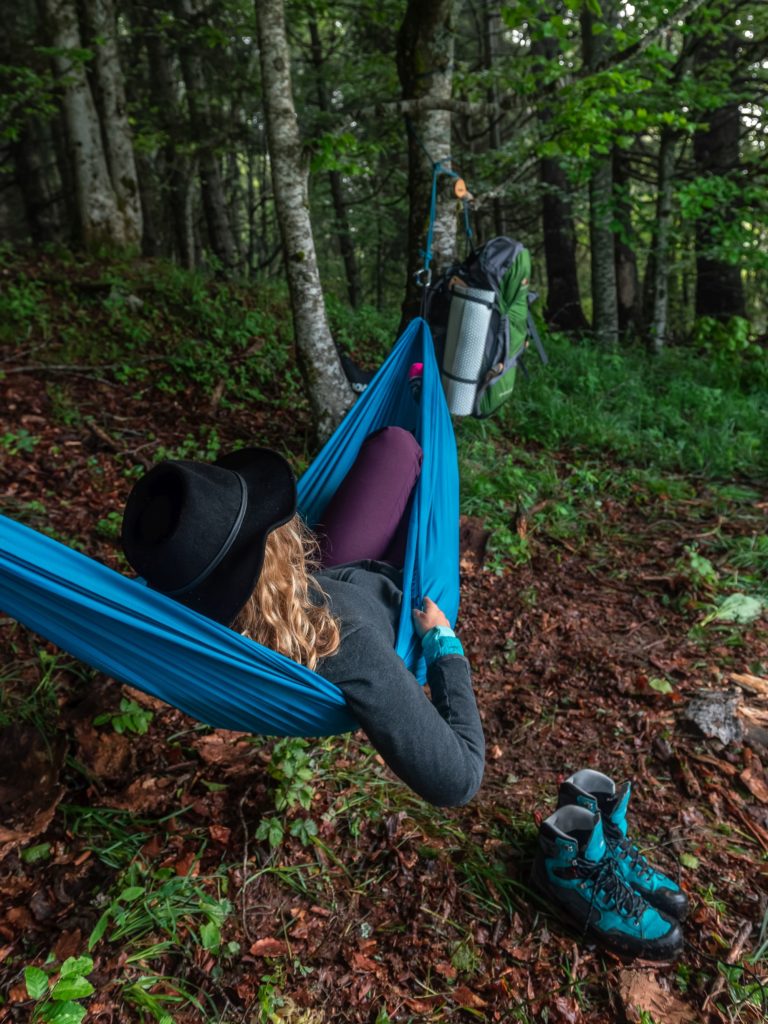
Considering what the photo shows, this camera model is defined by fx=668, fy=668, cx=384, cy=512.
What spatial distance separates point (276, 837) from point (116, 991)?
407 millimetres

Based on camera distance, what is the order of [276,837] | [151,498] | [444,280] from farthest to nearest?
[444,280] < [276,837] < [151,498]

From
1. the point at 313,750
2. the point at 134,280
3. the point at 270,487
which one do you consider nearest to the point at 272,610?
the point at 270,487

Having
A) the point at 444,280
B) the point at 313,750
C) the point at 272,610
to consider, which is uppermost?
the point at 444,280

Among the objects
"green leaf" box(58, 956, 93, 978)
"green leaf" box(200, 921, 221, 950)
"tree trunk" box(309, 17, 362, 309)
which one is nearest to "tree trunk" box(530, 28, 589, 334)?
"tree trunk" box(309, 17, 362, 309)

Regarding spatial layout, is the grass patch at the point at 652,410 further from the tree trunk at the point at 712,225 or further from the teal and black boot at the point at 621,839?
the teal and black boot at the point at 621,839

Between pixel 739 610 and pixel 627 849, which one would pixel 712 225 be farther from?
pixel 627 849

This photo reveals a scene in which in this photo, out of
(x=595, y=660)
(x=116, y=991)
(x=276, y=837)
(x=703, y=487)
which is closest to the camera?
(x=116, y=991)

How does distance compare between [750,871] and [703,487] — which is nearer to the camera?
[750,871]

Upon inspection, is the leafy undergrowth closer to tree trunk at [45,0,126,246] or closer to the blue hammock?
the blue hammock

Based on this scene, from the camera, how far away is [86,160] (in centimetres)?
486

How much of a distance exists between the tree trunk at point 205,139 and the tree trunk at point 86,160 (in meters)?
0.76

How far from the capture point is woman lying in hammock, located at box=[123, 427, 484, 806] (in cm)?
104

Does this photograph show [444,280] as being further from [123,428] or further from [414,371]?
[123,428]

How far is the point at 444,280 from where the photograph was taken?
2676 millimetres
